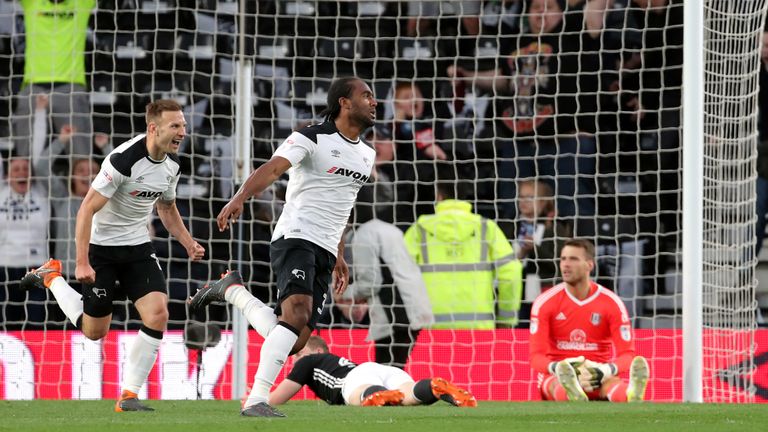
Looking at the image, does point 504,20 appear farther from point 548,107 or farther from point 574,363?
point 574,363

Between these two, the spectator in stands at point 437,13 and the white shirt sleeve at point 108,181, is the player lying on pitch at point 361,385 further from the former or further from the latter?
the spectator in stands at point 437,13

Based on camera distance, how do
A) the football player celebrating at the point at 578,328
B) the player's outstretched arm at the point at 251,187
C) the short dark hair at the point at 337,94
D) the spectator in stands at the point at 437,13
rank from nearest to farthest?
the player's outstretched arm at the point at 251,187 < the short dark hair at the point at 337,94 < the football player celebrating at the point at 578,328 < the spectator in stands at the point at 437,13

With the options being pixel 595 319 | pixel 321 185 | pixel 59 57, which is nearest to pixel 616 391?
pixel 595 319

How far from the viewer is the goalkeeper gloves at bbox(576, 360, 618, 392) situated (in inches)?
348

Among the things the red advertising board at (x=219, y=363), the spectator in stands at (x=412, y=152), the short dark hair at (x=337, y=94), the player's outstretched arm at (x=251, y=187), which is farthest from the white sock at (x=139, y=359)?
the spectator in stands at (x=412, y=152)

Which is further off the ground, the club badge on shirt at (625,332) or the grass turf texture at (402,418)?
the club badge on shirt at (625,332)

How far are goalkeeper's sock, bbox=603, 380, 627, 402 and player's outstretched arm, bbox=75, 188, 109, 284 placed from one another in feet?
11.6

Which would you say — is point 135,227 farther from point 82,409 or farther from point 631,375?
point 631,375

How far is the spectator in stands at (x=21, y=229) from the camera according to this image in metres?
10.9

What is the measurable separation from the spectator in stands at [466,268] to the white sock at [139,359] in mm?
3465

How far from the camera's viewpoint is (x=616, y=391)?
8758mm

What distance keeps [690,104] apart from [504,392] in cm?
259

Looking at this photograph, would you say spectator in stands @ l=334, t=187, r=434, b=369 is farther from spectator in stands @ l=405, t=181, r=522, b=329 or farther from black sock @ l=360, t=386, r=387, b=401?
black sock @ l=360, t=386, r=387, b=401

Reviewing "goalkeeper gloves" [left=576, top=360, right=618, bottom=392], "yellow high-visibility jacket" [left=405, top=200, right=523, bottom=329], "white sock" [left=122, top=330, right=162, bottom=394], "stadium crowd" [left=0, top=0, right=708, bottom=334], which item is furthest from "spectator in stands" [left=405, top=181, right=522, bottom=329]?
"white sock" [left=122, top=330, right=162, bottom=394]
